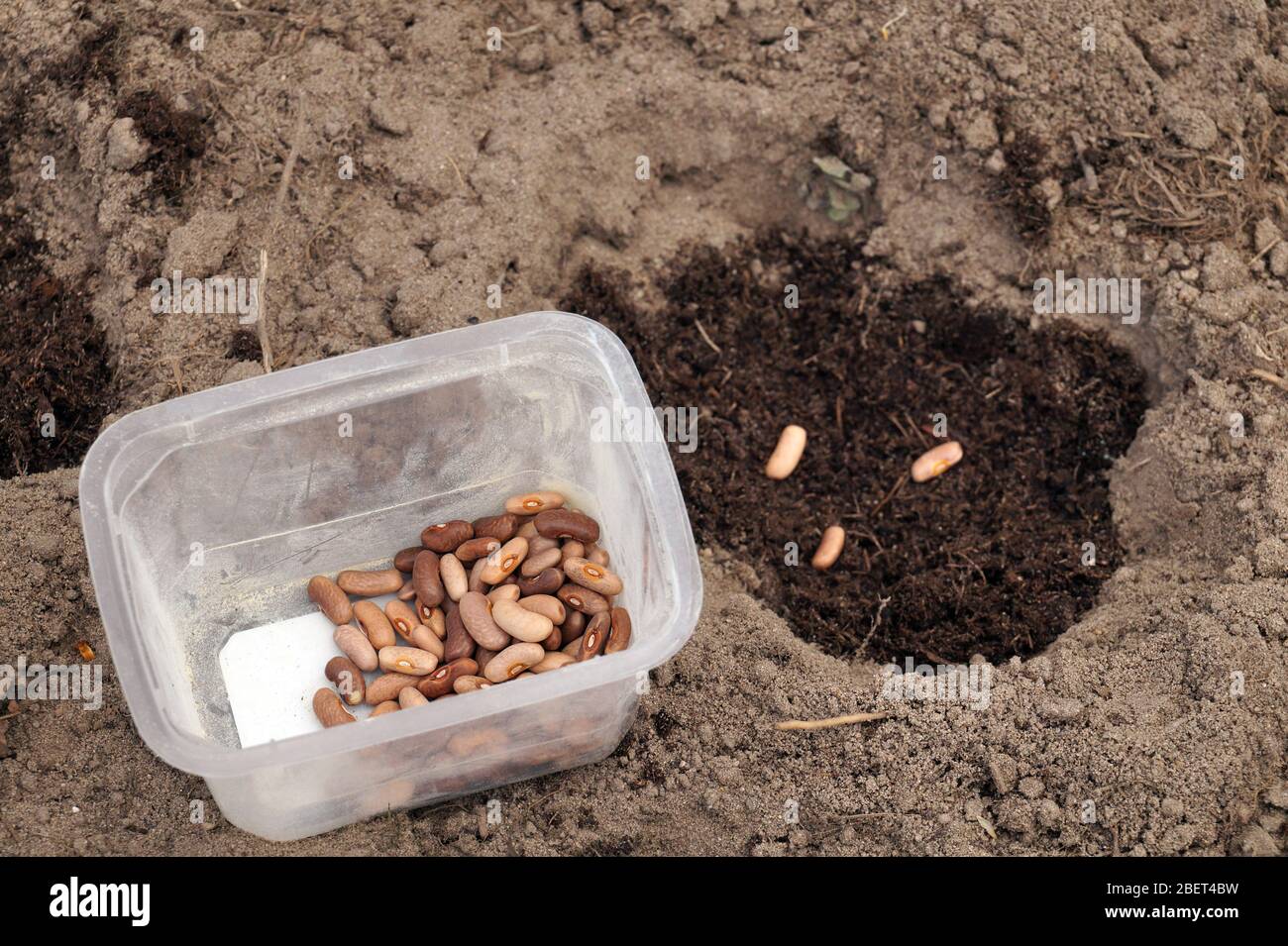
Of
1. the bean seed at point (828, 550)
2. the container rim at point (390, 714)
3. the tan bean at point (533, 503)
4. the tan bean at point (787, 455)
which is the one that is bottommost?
the bean seed at point (828, 550)

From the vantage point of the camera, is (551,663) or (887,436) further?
(887,436)

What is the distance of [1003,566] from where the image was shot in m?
3.33

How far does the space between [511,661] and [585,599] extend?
210 millimetres

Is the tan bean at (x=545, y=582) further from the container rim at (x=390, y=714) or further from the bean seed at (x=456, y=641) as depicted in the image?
the container rim at (x=390, y=714)

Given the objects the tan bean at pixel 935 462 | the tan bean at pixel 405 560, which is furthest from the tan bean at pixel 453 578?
the tan bean at pixel 935 462

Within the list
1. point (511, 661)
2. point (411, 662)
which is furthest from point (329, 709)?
point (511, 661)

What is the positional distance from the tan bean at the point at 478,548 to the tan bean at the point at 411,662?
25 cm

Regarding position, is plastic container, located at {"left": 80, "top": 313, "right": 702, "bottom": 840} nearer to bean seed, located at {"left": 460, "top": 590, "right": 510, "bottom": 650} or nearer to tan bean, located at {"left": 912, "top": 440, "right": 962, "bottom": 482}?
bean seed, located at {"left": 460, "top": 590, "right": 510, "bottom": 650}

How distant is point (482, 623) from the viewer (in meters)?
2.87

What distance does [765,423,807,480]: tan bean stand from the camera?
3477 mm

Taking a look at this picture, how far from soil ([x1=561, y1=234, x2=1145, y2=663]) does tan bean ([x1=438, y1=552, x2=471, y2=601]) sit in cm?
70

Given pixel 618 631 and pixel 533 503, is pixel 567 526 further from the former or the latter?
pixel 618 631

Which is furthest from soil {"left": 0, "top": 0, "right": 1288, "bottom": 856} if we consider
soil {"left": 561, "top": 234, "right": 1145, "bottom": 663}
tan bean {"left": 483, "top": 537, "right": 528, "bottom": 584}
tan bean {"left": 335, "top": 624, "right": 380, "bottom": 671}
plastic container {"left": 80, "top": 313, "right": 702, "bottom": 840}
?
tan bean {"left": 483, "top": 537, "right": 528, "bottom": 584}

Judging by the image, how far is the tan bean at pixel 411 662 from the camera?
2871mm
